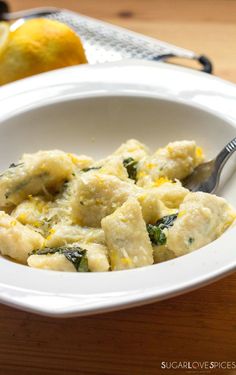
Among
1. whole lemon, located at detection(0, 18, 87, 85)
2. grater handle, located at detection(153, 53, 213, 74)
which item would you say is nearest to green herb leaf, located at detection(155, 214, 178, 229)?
whole lemon, located at detection(0, 18, 87, 85)

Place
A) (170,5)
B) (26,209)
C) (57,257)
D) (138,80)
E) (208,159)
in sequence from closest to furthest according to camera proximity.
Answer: (57,257) → (26,209) → (208,159) → (138,80) → (170,5)

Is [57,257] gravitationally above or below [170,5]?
above

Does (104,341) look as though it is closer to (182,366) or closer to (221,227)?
(182,366)

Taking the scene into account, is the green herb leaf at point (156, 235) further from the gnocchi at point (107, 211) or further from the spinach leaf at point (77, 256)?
the spinach leaf at point (77, 256)

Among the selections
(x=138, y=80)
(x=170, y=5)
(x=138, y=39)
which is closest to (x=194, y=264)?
(x=138, y=80)

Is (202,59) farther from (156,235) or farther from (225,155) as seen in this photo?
(156,235)

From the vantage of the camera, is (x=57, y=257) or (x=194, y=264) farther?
(x=57, y=257)

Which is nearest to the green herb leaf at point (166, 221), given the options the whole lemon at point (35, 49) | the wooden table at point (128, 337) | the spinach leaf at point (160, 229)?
the spinach leaf at point (160, 229)
